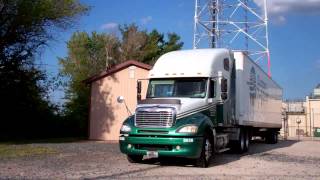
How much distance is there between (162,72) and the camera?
17312mm

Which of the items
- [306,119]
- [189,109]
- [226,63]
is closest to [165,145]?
[189,109]

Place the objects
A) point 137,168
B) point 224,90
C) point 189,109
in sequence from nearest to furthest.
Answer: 1. point 137,168
2. point 189,109
3. point 224,90

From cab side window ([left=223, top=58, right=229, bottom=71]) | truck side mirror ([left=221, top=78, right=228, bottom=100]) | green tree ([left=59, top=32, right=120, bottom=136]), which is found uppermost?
green tree ([left=59, top=32, right=120, bottom=136])

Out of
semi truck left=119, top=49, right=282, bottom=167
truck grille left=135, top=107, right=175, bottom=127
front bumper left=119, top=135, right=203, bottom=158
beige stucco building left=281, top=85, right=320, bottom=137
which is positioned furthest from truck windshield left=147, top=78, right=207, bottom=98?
beige stucco building left=281, top=85, right=320, bottom=137

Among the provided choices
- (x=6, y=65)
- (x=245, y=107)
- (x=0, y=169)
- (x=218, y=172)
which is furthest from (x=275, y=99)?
(x=0, y=169)

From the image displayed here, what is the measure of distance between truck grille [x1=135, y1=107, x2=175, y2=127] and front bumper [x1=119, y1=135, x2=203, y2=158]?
0.40m

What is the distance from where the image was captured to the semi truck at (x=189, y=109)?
1552cm

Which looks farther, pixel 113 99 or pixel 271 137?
pixel 113 99

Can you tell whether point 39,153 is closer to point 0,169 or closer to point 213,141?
point 0,169

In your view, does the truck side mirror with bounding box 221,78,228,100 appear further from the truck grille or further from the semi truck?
the truck grille

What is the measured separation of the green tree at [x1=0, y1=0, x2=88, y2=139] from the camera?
87.1 ft

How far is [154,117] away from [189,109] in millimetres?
1068

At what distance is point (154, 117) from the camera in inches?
620

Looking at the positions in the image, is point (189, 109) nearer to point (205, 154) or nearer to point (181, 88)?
point (181, 88)
